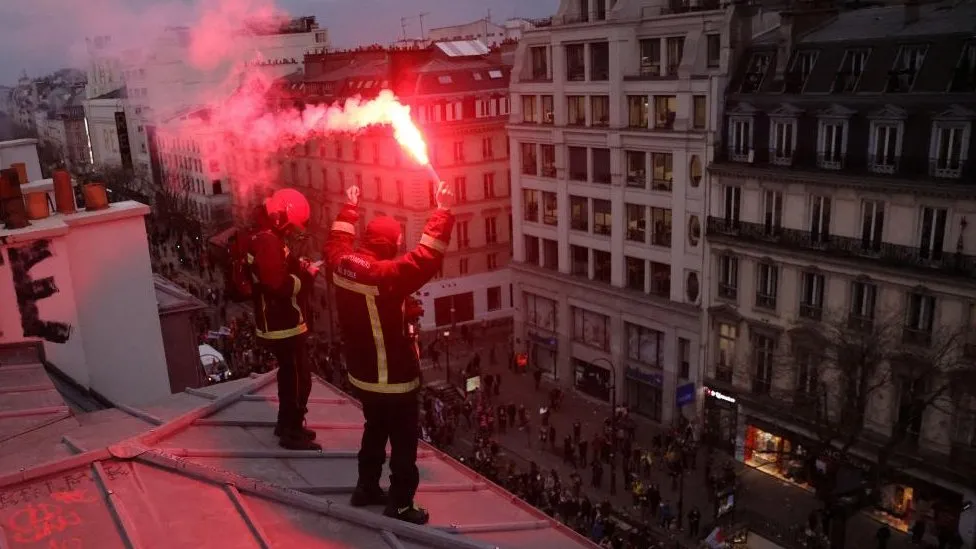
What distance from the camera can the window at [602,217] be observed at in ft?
122

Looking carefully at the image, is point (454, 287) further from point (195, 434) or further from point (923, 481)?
point (195, 434)

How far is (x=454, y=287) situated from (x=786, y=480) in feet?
80.3

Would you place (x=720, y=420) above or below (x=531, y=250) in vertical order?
below

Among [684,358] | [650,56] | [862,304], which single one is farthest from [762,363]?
[650,56]

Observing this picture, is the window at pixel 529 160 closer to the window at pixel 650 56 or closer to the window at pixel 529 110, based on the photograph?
the window at pixel 529 110

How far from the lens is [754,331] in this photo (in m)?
31.0

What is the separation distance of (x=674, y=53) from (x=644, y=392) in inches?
601

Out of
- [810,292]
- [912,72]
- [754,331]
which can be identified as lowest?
[754,331]

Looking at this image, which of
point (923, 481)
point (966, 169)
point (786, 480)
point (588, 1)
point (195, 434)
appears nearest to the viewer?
point (195, 434)

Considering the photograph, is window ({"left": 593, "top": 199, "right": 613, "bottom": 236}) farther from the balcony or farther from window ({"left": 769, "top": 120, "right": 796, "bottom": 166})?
window ({"left": 769, "top": 120, "right": 796, "bottom": 166})

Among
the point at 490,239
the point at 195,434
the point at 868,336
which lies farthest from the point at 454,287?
the point at 195,434

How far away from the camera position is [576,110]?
38094 mm

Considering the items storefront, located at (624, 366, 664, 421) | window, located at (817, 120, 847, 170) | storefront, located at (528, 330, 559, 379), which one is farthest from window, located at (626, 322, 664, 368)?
window, located at (817, 120, 847, 170)

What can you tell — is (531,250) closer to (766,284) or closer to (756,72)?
(766,284)
